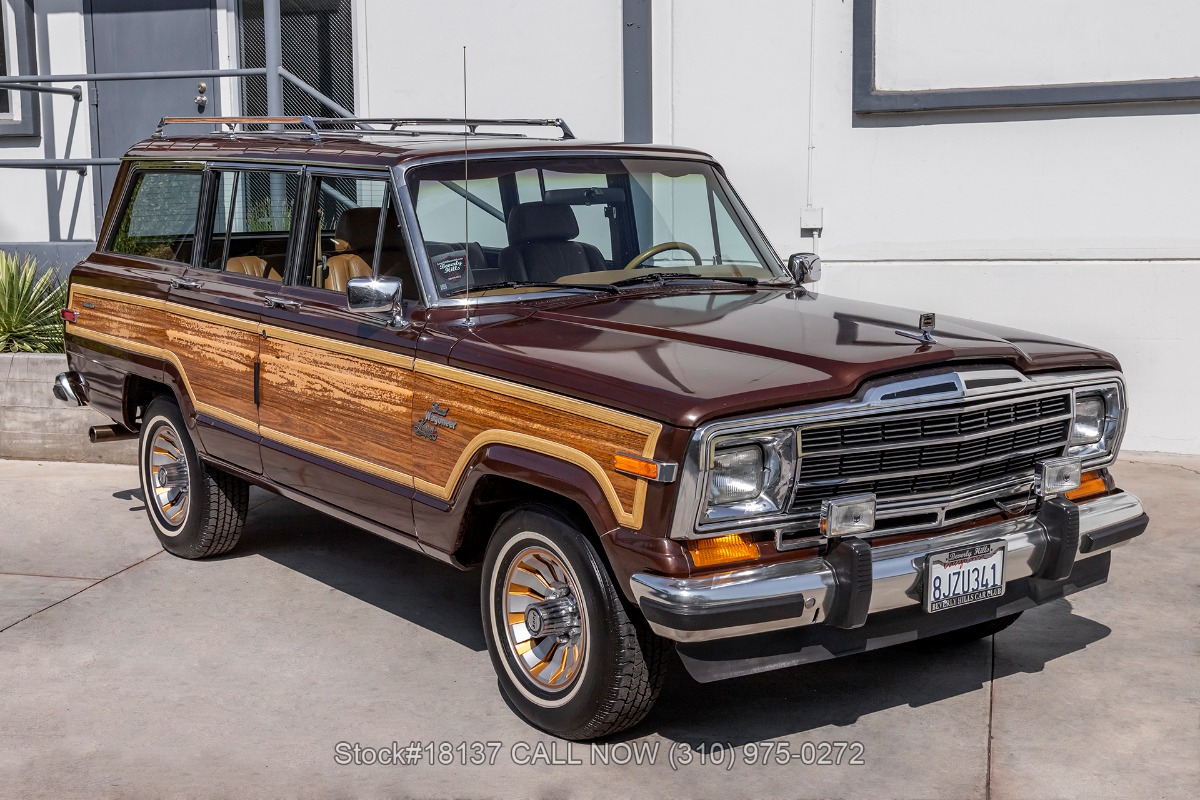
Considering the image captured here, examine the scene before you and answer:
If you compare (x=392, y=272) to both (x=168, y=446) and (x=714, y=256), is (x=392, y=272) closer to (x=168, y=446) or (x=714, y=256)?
(x=714, y=256)

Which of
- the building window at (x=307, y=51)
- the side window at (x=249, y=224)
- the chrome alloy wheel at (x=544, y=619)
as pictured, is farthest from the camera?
the building window at (x=307, y=51)

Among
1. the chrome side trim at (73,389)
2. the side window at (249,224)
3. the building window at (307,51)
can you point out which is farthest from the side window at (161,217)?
the building window at (307,51)

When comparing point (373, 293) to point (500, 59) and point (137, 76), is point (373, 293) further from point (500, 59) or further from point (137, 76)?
point (137, 76)

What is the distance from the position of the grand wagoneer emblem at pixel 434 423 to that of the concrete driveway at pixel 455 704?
95cm

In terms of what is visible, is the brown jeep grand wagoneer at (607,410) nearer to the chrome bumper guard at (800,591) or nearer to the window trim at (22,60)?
the chrome bumper guard at (800,591)

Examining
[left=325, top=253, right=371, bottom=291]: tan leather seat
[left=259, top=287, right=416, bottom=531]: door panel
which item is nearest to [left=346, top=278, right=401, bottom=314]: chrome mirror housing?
[left=259, top=287, right=416, bottom=531]: door panel

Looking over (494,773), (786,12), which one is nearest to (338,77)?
(786,12)

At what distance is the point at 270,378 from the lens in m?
5.43

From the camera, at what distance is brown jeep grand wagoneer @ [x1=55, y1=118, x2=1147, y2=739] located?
3.80 meters

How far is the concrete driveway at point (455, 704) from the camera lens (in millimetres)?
4059

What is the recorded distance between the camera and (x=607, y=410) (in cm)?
387

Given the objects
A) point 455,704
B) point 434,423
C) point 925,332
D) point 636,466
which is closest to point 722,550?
point 636,466

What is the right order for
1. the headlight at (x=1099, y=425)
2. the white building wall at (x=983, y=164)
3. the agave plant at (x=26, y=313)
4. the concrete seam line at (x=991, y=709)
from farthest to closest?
1. the agave plant at (x=26, y=313)
2. the white building wall at (x=983, y=164)
3. the headlight at (x=1099, y=425)
4. the concrete seam line at (x=991, y=709)

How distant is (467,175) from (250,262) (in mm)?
1421
